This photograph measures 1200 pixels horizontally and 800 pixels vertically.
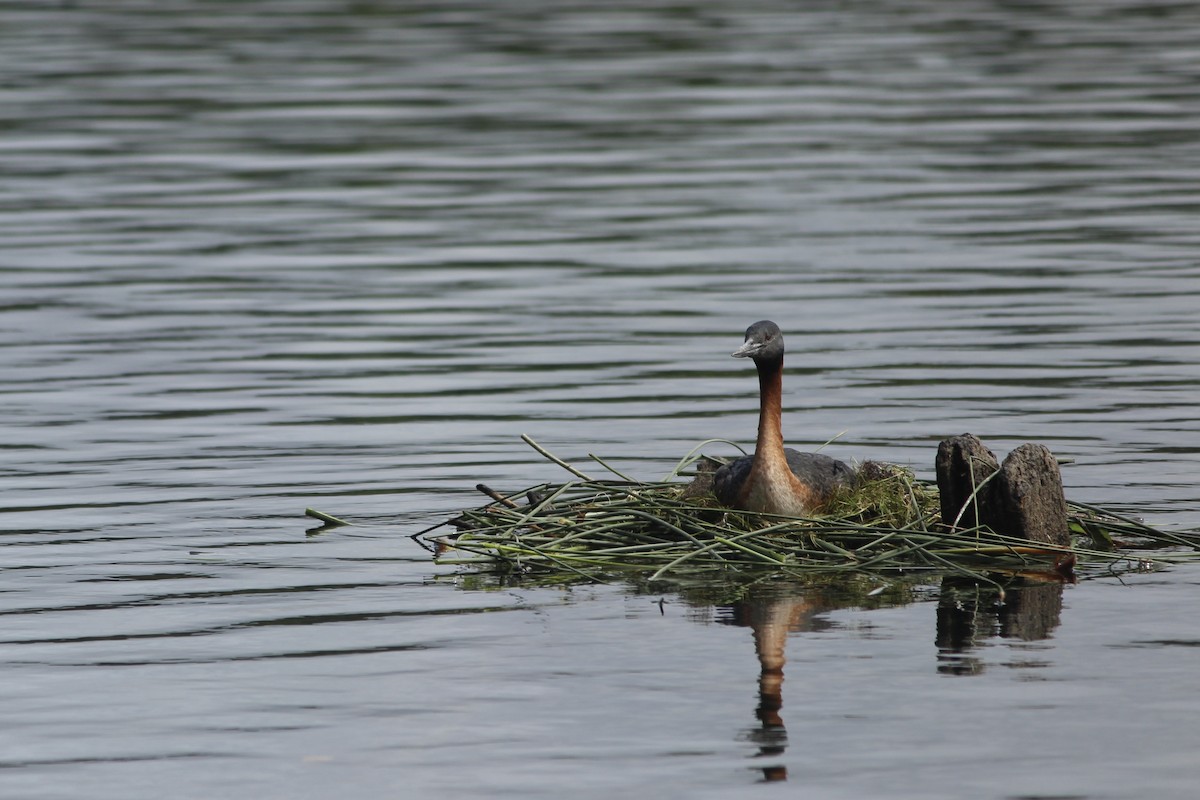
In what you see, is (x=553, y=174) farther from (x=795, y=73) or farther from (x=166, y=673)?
(x=166, y=673)

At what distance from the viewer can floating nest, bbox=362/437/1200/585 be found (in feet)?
34.6

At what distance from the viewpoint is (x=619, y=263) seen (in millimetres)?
21906

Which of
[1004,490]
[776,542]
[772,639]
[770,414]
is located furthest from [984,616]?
A: [770,414]

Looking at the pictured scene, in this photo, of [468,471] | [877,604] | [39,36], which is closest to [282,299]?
[468,471]

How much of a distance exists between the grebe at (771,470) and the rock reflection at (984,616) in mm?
742

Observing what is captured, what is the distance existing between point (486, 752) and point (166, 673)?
5.69ft

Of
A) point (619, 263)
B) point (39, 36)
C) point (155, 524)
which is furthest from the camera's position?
point (39, 36)

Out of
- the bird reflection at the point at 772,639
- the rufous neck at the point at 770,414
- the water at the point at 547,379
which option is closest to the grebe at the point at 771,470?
the rufous neck at the point at 770,414

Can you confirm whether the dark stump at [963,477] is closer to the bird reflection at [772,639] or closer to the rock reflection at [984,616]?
the rock reflection at [984,616]

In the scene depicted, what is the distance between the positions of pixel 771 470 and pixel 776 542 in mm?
323

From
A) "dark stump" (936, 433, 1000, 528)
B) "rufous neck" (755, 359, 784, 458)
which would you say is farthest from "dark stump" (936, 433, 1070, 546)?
"rufous neck" (755, 359, 784, 458)

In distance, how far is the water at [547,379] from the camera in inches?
333

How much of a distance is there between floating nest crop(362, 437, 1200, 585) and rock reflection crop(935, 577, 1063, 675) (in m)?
0.09

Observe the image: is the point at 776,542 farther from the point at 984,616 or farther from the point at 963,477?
the point at 984,616
